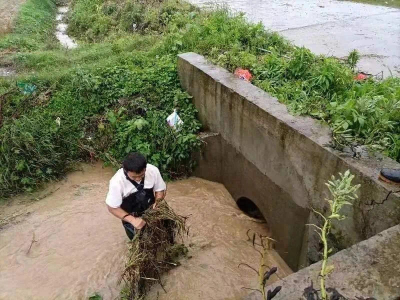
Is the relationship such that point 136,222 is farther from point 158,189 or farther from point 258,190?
point 258,190

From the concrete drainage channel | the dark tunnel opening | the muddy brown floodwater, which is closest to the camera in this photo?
the concrete drainage channel

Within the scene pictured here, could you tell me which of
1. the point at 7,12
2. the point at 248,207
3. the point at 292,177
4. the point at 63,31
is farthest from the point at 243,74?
the point at 7,12

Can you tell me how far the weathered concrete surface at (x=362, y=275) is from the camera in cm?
259

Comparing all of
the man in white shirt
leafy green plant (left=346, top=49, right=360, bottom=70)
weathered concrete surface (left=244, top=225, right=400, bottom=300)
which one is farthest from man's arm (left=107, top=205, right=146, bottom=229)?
leafy green plant (left=346, top=49, right=360, bottom=70)

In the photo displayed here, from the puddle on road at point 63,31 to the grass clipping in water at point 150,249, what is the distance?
9818 mm

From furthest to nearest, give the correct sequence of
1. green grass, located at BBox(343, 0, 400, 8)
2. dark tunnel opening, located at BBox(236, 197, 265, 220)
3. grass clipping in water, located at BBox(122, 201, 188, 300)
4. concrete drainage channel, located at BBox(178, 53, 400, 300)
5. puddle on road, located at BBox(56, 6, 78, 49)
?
puddle on road, located at BBox(56, 6, 78, 49) < green grass, located at BBox(343, 0, 400, 8) < dark tunnel opening, located at BBox(236, 197, 265, 220) < grass clipping in water, located at BBox(122, 201, 188, 300) < concrete drainage channel, located at BBox(178, 53, 400, 300)

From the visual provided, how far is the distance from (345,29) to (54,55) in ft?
24.0

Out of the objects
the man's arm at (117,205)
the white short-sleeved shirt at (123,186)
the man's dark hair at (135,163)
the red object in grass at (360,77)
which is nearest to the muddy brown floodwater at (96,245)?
the man's arm at (117,205)

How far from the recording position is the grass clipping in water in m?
3.87

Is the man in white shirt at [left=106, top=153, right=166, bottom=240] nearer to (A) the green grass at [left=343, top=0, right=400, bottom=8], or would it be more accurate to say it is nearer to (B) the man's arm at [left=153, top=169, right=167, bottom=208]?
(B) the man's arm at [left=153, top=169, right=167, bottom=208]

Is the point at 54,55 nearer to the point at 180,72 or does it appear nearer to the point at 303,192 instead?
the point at 180,72

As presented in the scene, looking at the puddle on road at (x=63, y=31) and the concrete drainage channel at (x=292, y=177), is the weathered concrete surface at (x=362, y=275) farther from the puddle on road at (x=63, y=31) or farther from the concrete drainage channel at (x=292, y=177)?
A: the puddle on road at (x=63, y=31)

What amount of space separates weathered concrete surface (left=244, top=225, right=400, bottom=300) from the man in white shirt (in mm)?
1753

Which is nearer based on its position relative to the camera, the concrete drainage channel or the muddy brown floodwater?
the concrete drainage channel
